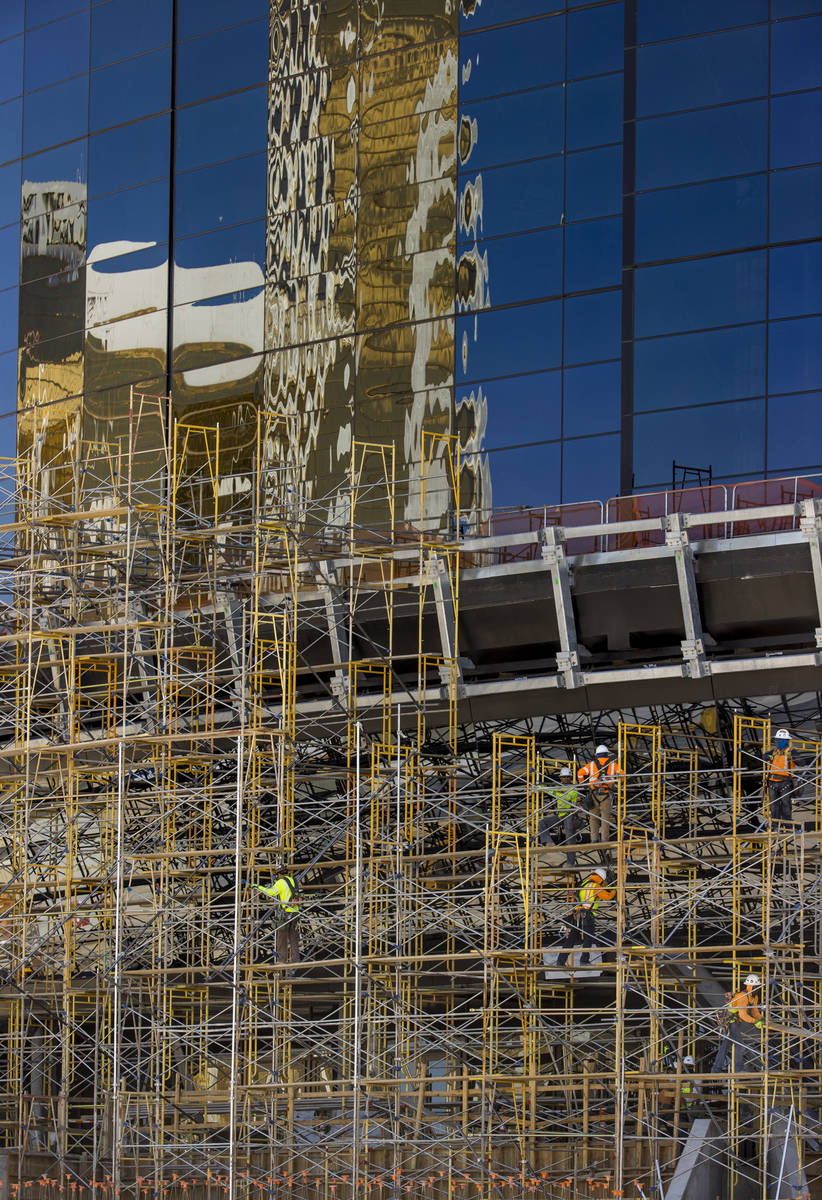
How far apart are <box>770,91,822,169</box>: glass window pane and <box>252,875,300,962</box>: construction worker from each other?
45.9ft

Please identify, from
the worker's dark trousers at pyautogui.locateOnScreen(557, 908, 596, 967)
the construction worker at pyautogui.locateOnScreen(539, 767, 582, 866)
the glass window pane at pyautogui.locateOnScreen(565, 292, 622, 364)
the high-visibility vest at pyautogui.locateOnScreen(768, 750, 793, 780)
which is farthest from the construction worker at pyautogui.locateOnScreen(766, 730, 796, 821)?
the glass window pane at pyautogui.locateOnScreen(565, 292, 622, 364)

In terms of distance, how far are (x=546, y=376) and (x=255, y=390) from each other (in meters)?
6.97

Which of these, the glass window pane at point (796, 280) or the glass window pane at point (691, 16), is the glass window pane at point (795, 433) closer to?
the glass window pane at point (796, 280)

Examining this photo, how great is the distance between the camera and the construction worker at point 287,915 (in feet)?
101

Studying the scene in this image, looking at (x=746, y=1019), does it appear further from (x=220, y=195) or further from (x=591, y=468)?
(x=220, y=195)

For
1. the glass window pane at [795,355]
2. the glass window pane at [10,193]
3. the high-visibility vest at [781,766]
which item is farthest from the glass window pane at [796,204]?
the glass window pane at [10,193]

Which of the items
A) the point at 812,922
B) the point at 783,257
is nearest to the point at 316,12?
the point at 783,257

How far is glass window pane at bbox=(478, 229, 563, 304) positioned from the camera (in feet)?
118

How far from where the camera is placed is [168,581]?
3309cm

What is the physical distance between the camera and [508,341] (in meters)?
36.5

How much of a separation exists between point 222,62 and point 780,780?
2099 cm

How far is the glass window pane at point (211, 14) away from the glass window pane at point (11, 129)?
5.34m

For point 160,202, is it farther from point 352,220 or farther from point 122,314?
point 352,220

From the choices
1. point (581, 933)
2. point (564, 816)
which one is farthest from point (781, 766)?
point (564, 816)
